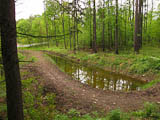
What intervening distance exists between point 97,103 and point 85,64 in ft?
36.3

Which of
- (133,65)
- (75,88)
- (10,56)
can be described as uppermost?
(10,56)

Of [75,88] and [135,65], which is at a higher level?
[135,65]

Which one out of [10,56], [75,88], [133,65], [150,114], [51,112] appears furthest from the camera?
[133,65]

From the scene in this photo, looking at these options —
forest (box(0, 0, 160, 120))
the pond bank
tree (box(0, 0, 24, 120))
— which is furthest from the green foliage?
the pond bank

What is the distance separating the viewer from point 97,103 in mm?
6211

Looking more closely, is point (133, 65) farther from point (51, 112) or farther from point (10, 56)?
point (10, 56)

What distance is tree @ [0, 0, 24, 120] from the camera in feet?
7.96

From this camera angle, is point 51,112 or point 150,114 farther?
point 51,112

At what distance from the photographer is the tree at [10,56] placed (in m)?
2.43

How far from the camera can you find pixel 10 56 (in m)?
2.55

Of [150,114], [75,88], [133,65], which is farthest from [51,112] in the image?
[133,65]

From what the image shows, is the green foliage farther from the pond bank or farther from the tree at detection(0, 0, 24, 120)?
the pond bank

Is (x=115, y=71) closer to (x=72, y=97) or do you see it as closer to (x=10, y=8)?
(x=72, y=97)

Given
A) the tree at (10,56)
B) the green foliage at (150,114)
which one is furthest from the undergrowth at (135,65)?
the tree at (10,56)
